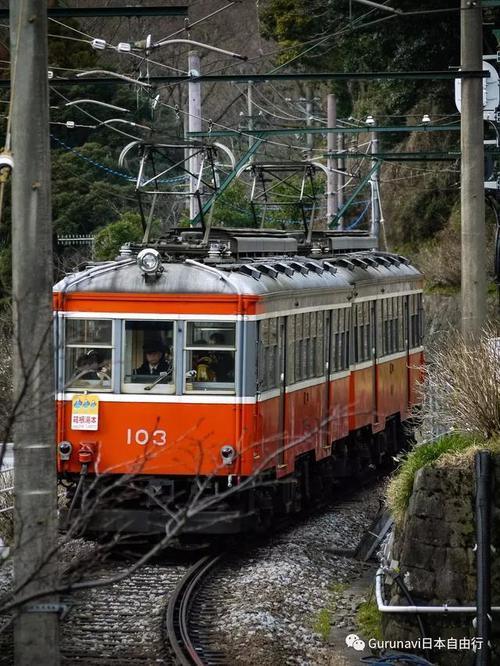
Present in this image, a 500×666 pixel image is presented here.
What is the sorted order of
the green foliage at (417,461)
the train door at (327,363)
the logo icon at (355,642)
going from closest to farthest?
the logo icon at (355,642), the green foliage at (417,461), the train door at (327,363)

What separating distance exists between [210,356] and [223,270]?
0.88m

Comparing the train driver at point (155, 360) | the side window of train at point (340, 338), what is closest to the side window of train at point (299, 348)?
the side window of train at point (340, 338)

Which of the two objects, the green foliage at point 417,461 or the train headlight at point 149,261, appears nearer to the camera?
the green foliage at point 417,461

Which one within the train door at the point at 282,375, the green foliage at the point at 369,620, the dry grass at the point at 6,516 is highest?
the train door at the point at 282,375

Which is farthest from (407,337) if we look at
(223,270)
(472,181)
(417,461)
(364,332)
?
(417,461)

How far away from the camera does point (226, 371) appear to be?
15.0 m

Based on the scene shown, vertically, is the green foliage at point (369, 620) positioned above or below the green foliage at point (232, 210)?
below

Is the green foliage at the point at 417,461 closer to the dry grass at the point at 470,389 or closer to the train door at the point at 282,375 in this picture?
the dry grass at the point at 470,389

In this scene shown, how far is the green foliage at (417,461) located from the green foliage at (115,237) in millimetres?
18636

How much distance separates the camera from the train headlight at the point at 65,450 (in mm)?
14922

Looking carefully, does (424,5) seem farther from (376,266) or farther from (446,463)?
(446,463)

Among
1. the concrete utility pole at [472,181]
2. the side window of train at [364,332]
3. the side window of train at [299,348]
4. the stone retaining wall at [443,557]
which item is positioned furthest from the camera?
the side window of train at [364,332]

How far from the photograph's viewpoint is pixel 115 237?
31344mm

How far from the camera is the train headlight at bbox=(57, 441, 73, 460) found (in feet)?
49.0
